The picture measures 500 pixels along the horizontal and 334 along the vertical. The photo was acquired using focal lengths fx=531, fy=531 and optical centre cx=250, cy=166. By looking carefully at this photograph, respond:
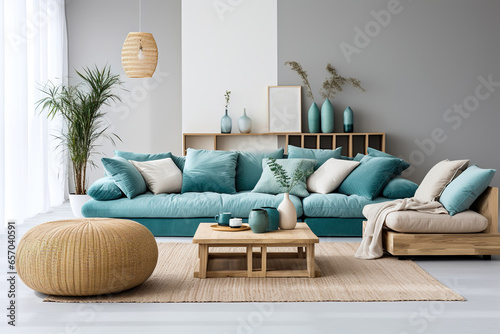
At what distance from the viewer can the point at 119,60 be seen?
25.2 ft

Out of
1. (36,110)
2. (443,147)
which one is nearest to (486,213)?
(443,147)

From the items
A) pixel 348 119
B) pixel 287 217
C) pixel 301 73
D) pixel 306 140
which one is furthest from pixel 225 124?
pixel 287 217

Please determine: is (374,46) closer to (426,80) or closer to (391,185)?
(426,80)

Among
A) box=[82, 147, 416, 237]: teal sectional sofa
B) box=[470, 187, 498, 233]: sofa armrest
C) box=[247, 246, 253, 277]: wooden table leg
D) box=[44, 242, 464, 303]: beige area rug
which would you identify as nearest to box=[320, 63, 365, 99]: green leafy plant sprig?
box=[82, 147, 416, 237]: teal sectional sofa

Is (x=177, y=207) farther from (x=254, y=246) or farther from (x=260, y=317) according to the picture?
(x=260, y=317)

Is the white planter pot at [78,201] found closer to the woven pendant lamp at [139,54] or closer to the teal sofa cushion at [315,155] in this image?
the woven pendant lamp at [139,54]

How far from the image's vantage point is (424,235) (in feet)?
13.3

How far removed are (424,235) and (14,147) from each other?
4317 millimetres

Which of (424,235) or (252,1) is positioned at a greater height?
(252,1)

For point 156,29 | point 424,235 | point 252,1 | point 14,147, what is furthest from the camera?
point 156,29

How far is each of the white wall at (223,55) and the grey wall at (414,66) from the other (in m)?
0.23

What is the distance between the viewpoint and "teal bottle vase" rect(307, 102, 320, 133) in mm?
7082

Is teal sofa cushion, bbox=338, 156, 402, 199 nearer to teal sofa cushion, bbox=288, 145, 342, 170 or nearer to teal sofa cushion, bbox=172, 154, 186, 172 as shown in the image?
teal sofa cushion, bbox=288, 145, 342, 170

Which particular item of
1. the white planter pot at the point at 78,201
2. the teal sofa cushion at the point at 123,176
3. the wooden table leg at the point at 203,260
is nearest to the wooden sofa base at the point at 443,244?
the wooden table leg at the point at 203,260
